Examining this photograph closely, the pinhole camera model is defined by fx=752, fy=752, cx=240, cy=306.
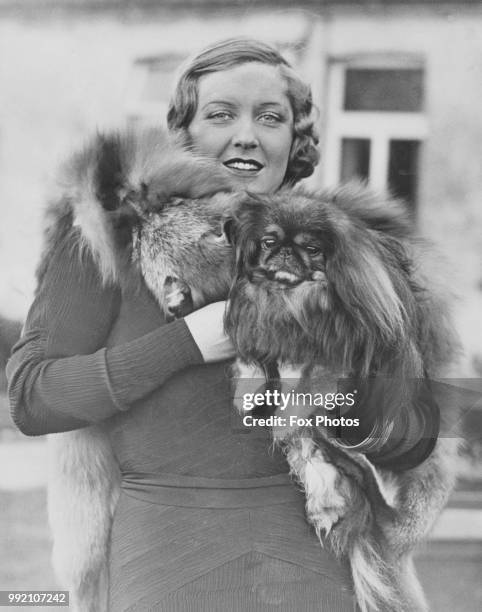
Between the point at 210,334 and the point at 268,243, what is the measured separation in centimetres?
14

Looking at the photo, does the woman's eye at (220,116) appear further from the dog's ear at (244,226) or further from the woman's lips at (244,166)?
the dog's ear at (244,226)

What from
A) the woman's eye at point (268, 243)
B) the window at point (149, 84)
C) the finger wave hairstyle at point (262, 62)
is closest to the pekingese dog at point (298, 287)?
the woman's eye at point (268, 243)

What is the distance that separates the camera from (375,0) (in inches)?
48.6

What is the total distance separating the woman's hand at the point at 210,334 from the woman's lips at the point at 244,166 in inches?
9.7

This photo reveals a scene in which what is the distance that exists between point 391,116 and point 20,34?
2.08 feet

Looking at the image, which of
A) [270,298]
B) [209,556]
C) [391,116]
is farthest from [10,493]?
[391,116]

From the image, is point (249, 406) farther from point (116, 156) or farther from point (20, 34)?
point (20, 34)

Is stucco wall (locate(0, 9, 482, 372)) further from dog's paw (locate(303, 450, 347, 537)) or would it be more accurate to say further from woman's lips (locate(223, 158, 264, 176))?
dog's paw (locate(303, 450, 347, 537))

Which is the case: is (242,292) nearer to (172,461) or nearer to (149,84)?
(172,461)

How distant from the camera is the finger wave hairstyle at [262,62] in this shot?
1.12 m

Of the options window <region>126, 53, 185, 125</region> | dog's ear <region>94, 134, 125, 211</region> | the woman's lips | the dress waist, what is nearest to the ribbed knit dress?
the dress waist

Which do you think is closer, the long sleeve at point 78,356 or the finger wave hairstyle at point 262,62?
the long sleeve at point 78,356

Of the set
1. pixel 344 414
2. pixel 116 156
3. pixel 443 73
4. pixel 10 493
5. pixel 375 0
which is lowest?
pixel 10 493

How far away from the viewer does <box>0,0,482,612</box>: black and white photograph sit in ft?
3.05
